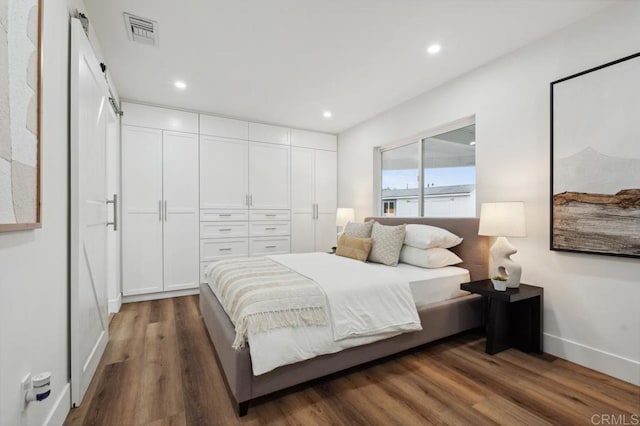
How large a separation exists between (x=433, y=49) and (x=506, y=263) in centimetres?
197

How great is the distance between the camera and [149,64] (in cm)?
279

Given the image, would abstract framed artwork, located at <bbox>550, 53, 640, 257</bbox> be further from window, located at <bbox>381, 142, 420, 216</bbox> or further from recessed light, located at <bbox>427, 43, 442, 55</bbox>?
window, located at <bbox>381, 142, 420, 216</bbox>

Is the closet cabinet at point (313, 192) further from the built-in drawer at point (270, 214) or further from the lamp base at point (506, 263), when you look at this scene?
the lamp base at point (506, 263)

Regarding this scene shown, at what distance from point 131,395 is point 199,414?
1.73 ft

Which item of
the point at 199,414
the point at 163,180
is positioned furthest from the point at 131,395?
the point at 163,180

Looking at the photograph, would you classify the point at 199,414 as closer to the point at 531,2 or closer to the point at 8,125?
the point at 8,125

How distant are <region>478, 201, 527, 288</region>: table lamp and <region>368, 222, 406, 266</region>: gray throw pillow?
730 millimetres

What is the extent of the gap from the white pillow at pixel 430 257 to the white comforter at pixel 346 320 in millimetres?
473

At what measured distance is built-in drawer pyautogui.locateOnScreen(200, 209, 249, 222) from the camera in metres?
4.04

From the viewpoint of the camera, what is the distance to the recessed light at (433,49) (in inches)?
97.6

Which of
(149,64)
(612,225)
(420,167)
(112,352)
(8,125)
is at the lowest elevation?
(112,352)

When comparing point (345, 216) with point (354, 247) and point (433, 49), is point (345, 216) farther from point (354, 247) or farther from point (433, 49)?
point (433, 49)

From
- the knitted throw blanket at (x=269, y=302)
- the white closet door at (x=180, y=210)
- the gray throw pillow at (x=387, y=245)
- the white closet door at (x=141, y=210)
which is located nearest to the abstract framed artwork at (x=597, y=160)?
the gray throw pillow at (x=387, y=245)

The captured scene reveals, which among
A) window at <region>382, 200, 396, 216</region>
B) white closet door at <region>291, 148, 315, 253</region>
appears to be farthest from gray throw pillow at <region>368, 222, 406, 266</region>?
white closet door at <region>291, 148, 315, 253</region>
